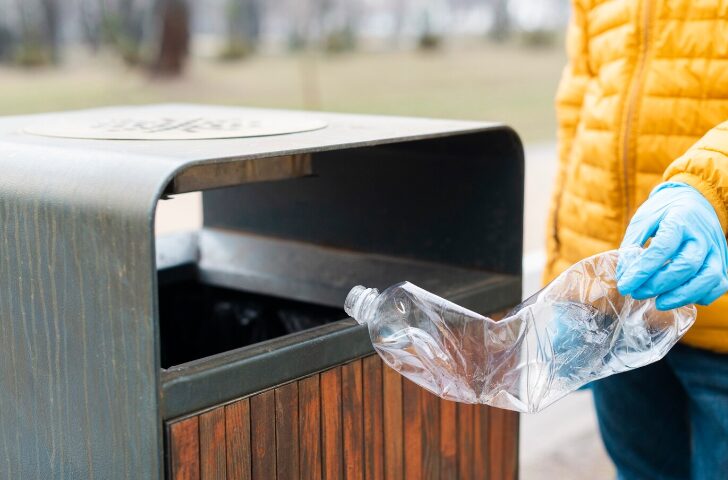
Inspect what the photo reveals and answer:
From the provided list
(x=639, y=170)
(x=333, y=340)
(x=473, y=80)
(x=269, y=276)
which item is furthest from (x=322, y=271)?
(x=473, y=80)

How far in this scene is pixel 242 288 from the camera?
2158 millimetres

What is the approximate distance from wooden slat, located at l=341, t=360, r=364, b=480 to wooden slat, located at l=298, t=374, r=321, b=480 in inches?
2.3

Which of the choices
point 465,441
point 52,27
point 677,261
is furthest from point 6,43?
point 677,261

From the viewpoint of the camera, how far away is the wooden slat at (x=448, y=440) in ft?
5.75

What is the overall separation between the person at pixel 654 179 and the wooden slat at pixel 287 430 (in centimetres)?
51

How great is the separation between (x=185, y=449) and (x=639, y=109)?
1093mm

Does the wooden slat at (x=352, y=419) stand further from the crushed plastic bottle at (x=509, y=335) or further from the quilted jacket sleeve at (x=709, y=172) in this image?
the quilted jacket sleeve at (x=709, y=172)

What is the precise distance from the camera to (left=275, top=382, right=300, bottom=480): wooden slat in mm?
1457

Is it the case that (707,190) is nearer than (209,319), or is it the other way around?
(707,190)

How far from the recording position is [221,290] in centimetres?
220

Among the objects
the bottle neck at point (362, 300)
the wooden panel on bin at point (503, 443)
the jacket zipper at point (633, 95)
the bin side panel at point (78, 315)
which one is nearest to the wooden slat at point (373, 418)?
the bottle neck at point (362, 300)

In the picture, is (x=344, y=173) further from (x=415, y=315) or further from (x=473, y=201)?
(x=415, y=315)

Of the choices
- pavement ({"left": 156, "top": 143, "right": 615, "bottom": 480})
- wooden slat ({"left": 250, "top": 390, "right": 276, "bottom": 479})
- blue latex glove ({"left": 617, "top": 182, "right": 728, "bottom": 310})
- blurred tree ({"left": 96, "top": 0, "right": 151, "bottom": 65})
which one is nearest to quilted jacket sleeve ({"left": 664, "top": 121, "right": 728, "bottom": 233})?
blue latex glove ({"left": 617, "top": 182, "right": 728, "bottom": 310})

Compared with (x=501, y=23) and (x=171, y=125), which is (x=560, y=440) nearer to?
(x=171, y=125)
